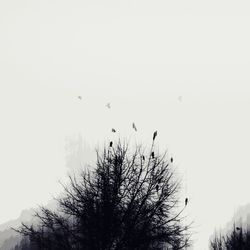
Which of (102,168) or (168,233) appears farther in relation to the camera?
(102,168)

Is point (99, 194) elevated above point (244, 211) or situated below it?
below

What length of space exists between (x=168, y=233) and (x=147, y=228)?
2.17 ft

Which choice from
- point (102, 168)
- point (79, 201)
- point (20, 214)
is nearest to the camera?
point (79, 201)

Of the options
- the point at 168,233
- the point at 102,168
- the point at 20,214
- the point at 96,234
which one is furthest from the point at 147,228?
the point at 20,214

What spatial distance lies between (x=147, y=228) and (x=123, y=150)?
2743 mm

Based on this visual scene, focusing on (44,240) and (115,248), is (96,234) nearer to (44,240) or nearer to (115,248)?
(115,248)

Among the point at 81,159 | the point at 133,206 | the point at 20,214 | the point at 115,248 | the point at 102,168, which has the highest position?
the point at 81,159

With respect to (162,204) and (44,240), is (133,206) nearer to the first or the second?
(162,204)

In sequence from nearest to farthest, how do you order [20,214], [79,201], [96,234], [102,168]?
[96,234]
[79,201]
[102,168]
[20,214]

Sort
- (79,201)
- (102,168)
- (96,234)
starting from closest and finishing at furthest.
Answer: (96,234), (79,201), (102,168)

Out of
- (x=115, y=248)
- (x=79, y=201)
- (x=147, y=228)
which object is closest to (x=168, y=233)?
(x=147, y=228)

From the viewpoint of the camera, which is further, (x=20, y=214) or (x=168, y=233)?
(x=20, y=214)

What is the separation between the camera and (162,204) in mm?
12234

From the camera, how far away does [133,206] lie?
11867 millimetres
